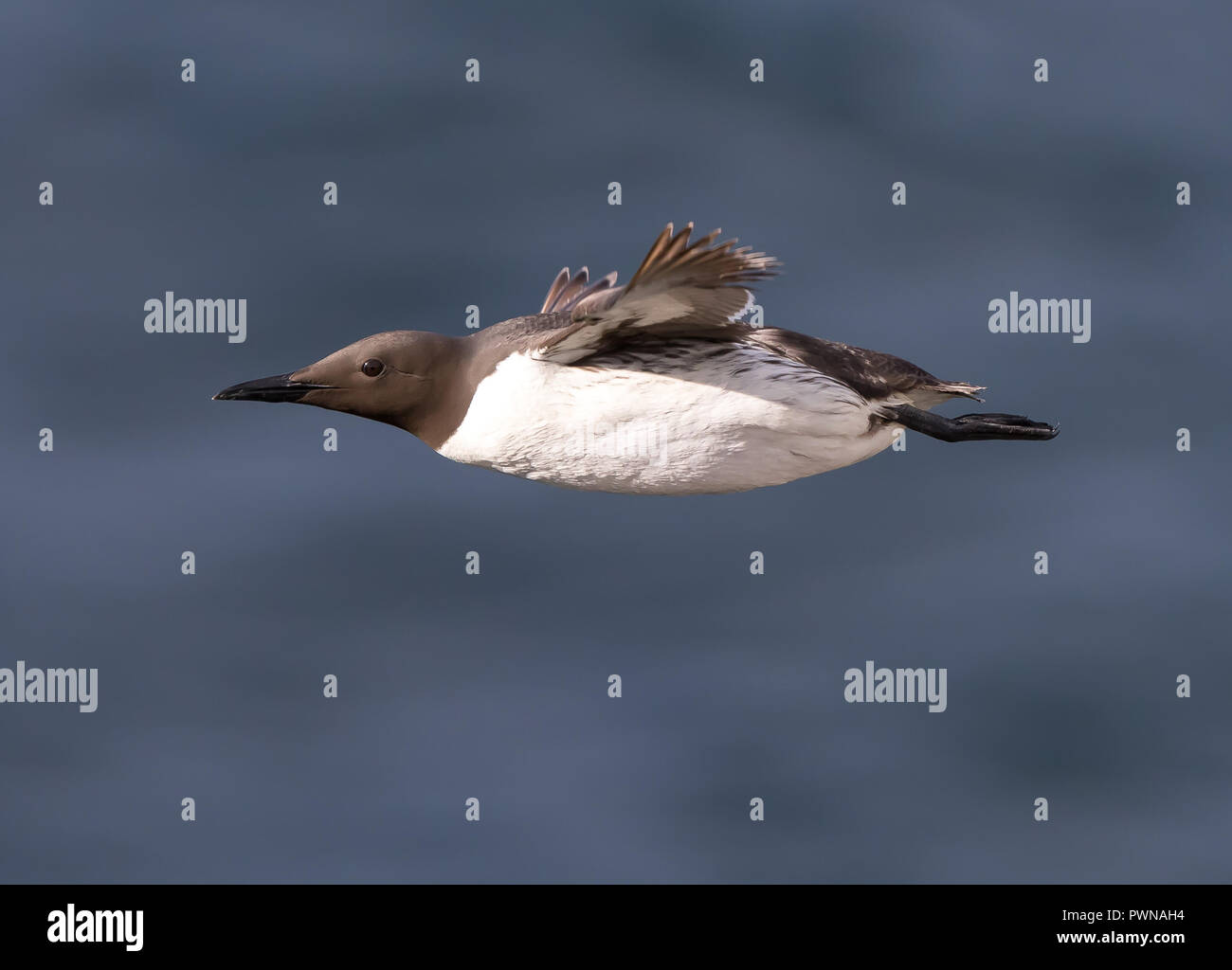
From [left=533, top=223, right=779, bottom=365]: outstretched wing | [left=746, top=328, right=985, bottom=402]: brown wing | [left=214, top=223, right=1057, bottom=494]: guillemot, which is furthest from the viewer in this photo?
[left=746, top=328, right=985, bottom=402]: brown wing

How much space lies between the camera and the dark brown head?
10414 mm

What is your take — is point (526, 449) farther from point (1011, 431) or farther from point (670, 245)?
point (1011, 431)

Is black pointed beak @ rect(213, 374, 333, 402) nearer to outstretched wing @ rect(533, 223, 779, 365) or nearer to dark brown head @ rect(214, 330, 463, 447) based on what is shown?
dark brown head @ rect(214, 330, 463, 447)

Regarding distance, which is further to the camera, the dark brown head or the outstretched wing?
the dark brown head

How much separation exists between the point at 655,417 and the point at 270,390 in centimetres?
217

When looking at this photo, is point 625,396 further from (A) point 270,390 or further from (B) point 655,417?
(A) point 270,390

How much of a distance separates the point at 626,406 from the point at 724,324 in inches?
26.0

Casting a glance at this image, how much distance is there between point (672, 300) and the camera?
31.4 feet

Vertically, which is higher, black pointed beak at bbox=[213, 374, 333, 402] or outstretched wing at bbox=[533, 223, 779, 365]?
outstretched wing at bbox=[533, 223, 779, 365]

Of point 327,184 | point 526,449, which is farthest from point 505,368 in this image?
point 327,184

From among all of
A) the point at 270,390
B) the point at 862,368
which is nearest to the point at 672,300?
the point at 862,368

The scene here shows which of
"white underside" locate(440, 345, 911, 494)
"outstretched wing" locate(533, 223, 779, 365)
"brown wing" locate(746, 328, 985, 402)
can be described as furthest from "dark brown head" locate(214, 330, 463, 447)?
"brown wing" locate(746, 328, 985, 402)

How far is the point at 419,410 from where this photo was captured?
10.5 metres

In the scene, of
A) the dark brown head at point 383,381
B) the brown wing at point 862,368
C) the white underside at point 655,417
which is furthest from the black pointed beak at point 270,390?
the brown wing at point 862,368
